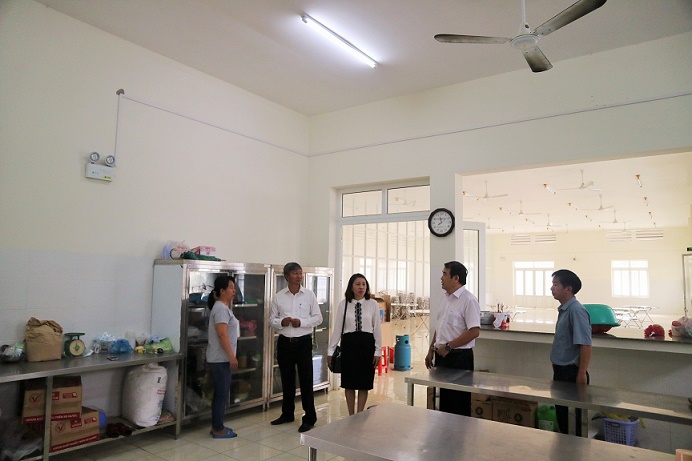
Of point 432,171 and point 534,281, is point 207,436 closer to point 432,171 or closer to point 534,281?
point 432,171

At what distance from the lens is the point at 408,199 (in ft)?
21.0

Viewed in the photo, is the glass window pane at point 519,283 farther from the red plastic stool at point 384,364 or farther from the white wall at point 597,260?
the red plastic stool at point 384,364

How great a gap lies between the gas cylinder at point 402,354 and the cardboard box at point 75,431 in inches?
197

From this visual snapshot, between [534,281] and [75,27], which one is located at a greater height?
[75,27]

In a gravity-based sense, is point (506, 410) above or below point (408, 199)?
below

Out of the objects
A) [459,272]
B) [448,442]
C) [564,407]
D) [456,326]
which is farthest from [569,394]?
[448,442]

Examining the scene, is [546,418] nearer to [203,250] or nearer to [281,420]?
[281,420]

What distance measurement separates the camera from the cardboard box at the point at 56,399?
3.57 meters

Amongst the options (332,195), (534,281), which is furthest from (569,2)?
(534,281)

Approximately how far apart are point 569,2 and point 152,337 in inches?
192

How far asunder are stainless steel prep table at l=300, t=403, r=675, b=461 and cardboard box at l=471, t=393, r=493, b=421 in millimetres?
2121

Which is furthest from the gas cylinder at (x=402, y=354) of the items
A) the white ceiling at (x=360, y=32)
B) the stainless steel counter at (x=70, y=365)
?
the stainless steel counter at (x=70, y=365)

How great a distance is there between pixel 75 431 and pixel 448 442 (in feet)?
10.3

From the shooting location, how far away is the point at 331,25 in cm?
455
